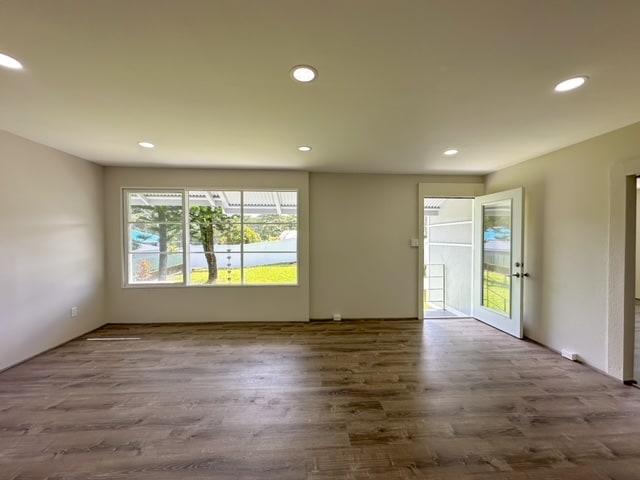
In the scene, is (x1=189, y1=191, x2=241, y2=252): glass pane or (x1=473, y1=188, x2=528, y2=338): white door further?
(x1=189, y1=191, x2=241, y2=252): glass pane

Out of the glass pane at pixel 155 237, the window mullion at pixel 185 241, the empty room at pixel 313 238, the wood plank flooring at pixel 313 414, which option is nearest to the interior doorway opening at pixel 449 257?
the empty room at pixel 313 238

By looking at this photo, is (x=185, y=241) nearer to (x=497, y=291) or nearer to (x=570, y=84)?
(x=570, y=84)

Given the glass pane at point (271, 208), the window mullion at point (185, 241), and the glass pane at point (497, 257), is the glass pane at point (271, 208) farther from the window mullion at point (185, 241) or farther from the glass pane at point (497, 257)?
the glass pane at point (497, 257)

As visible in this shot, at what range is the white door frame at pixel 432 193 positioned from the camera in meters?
4.68

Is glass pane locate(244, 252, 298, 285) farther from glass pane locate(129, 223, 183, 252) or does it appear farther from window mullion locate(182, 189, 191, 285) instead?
glass pane locate(129, 223, 183, 252)


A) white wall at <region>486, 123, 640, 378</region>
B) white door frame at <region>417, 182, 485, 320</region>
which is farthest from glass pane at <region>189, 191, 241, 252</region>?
white wall at <region>486, 123, 640, 378</region>

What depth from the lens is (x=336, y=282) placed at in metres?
4.64

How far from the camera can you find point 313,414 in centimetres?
217

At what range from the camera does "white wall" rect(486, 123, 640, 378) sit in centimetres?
279

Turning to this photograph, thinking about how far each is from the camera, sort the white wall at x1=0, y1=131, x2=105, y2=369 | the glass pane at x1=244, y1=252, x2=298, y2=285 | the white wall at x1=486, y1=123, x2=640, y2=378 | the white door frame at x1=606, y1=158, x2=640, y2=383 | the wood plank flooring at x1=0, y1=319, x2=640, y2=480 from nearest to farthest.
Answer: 1. the wood plank flooring at x1=0, y1=319, x2=640, y2=480
2. the white door frame at x1=606, y1=158, x2=640, y2=383
3. the white wall at x1=486, y1=123, x2=640, y2=378
4. the white wall at x1=0, y1=131, x2=105, y2=369
5. the glass pane at x1=244, y1=252, x2=298, y2=285

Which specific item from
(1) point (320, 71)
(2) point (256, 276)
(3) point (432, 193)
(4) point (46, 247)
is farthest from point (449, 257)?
(4) point (46, 247)

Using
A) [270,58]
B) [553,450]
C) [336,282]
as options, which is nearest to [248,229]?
[336,282]

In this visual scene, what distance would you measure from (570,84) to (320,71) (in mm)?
1724

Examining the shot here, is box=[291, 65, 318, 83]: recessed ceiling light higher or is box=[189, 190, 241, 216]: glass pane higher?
box=[291, 65, 318, 83]: recessed ceiling light
